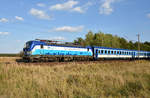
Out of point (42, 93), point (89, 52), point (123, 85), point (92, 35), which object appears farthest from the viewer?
point (92, 35)

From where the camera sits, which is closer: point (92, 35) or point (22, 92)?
point (22, 92)

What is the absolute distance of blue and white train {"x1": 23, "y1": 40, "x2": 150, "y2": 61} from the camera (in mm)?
18755

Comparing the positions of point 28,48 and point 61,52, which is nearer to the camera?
point 28,48

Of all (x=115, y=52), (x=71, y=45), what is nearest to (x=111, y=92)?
(x=71, y=45)

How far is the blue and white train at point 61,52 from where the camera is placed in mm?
18755

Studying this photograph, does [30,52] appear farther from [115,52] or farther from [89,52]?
[115,52]

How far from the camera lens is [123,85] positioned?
311 inches

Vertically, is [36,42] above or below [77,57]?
above

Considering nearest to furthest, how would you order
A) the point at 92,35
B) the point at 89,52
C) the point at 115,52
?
the point at 89,52 → the point at 115,52 → the point at 92,35

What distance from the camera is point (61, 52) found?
22.4 m

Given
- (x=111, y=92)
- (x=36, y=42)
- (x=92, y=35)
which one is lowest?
(x=111, y=92)

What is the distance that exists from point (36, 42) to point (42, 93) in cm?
1358

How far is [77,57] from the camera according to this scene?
2556cm

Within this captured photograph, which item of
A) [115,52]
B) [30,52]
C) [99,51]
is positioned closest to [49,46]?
[30,52]
